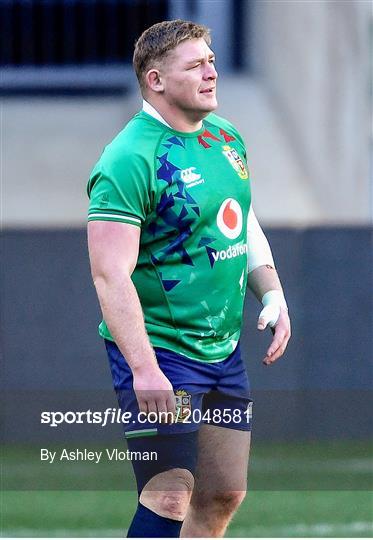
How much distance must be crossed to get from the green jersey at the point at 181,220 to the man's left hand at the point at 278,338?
0.14 metres

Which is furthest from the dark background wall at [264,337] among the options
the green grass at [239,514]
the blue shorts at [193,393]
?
the blue shorts at [193,393]

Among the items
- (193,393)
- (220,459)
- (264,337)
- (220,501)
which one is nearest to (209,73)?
(193,393)

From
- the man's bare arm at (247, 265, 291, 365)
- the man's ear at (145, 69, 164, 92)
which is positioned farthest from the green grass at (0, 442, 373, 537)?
the man's ear at (145, 69, 164, 92)

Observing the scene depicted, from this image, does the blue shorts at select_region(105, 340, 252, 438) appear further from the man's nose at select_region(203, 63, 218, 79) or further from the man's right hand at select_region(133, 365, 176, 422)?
the man's nose at select_region(203, 63, 218, 79)

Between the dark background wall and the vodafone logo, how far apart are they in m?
5.31

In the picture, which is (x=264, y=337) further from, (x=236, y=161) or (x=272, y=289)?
(x=236, y=161)

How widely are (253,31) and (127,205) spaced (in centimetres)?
865

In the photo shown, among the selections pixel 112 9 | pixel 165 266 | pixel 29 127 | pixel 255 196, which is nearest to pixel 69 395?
pixel 255 196

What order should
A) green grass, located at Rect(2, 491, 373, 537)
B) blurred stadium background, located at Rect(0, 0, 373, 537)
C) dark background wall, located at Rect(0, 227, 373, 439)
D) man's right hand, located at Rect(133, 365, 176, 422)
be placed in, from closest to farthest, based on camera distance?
man's right hand, located at Rect(133, 365, 176, 422), green grass, located at Rect(2, 491, 373, 537), blurred stadium background, located at Rect(0, 0, 373, 537), dark background wall, located at Rect(0, 227, 373, 439)

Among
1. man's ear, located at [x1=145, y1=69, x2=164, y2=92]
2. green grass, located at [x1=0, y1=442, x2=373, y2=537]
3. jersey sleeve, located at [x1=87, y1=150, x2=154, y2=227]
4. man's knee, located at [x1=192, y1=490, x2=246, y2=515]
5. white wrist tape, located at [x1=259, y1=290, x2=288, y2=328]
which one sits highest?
man's ear, located at [x1=145, y1=69, x2=164, y2=92]

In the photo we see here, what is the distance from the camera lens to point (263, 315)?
4.76 metres

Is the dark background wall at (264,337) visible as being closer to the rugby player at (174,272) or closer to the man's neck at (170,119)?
the rugby player at (174,272)

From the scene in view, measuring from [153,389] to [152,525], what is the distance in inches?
18.3

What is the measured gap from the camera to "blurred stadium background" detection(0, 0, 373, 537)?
28.1 ft
